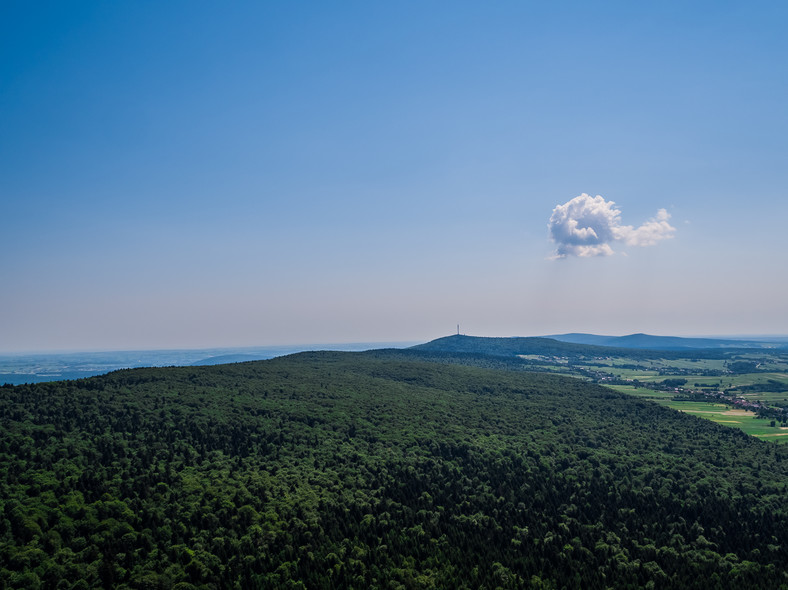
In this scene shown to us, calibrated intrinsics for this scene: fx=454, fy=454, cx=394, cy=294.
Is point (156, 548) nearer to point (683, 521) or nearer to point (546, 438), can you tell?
point (683, 521)

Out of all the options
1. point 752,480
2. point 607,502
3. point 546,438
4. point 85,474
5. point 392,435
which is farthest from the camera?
point 546,438

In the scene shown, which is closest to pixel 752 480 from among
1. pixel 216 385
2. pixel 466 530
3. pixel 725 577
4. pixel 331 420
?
pixel 725 577

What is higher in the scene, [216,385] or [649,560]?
[216,385]

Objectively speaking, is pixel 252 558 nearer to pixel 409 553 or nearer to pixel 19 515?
pixel 409 553

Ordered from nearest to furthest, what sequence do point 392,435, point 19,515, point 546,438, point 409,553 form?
point 19,515 → point 409,553 → point 392,435 → point 546,438

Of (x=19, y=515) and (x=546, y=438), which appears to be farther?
(x=546, y=438)

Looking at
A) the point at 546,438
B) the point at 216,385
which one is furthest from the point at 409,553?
the point at 216,385

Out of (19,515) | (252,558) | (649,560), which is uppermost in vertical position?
(19,515)
